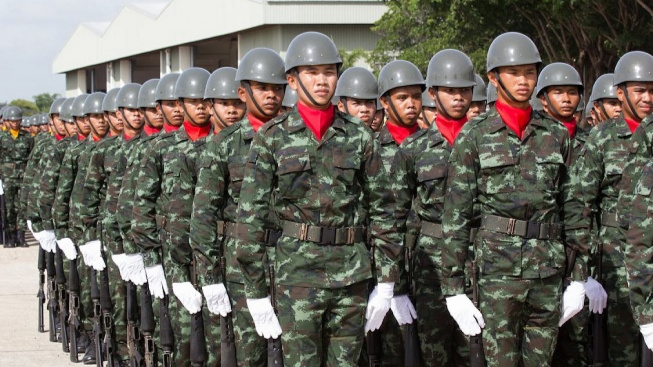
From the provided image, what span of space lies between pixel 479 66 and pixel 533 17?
135 centimetres

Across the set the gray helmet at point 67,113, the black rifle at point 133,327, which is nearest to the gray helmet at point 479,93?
the black rifle at point 133,327

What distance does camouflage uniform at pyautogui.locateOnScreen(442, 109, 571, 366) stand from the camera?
582 centimetres

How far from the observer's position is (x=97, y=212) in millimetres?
9828

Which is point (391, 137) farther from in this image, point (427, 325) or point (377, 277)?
point (377, 277)

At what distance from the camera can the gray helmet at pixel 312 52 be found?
224 inches

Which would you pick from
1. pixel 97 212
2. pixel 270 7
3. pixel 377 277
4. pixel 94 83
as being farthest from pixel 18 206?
pixel 94 83

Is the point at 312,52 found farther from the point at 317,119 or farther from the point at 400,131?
the point at 400,131

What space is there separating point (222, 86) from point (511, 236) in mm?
A: 2646

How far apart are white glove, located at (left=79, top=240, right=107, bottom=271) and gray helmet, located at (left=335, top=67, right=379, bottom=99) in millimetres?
2535

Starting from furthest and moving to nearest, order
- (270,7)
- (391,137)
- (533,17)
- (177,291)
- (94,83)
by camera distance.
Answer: (94,83) < (270,7) < (533,17) < (391,137) < (177,291)

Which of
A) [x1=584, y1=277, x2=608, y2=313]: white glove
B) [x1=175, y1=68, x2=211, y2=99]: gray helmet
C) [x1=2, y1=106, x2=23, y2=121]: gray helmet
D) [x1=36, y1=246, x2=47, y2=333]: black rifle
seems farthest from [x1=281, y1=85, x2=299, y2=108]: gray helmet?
[x1=2, y1=106, x2=23, y2=121]: gray helmet

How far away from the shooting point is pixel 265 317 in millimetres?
5562

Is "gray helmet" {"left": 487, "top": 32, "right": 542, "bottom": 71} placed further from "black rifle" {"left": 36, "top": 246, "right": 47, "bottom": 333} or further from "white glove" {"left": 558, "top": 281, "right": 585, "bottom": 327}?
"black rifle" {"left": 36, "top": 246, "right": 47, "bottom": 333}

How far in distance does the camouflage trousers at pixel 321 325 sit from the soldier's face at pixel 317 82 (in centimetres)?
92
